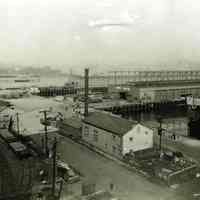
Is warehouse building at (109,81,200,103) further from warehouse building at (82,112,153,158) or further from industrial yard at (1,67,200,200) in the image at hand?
warehouse building at (82,112,153,158)

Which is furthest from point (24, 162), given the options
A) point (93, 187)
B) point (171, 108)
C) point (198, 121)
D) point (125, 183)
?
point (171, 108)

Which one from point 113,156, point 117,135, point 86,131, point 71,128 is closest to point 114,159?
point 113,156

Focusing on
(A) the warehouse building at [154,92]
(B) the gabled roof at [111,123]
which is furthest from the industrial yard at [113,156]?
(A) the warehouse building at [154,92]

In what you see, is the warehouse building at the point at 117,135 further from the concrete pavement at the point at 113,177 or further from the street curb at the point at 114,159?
the concrete pavement at the point at 113,177

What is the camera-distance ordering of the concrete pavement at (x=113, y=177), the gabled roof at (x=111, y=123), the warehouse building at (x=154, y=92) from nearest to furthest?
the concrete pavement at (x=113, y=177) < the gabled roof at (x=111, y=123) < the warehouse building at (x=154, y=92)

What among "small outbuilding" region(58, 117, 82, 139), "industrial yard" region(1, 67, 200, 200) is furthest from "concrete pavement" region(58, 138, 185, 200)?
"small outbuilding" region(58, 117, 82, 139)

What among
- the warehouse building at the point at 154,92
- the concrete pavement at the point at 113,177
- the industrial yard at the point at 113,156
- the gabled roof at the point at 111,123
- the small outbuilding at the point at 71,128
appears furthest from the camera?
the warehouse building at the point at 154,92

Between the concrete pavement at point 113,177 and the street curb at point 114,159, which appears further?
the street curb at point 114,159

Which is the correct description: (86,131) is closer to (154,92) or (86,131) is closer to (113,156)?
(113,156)
